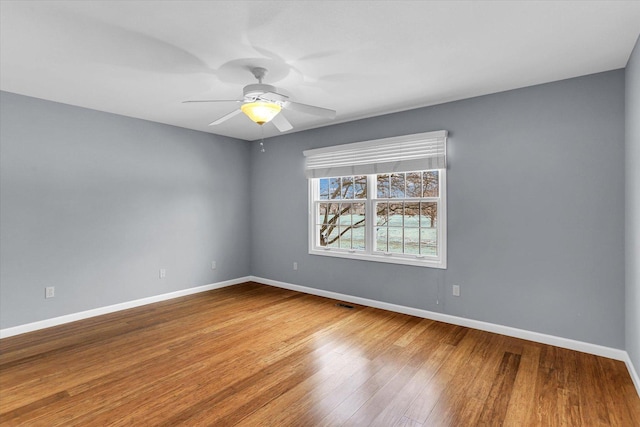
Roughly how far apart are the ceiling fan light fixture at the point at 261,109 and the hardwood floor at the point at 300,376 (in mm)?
2075

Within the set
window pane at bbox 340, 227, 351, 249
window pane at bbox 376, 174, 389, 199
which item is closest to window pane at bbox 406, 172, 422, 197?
window pane at bbox 376, 174, 389, 199

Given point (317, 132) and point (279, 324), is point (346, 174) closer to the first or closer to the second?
point (317, 132)

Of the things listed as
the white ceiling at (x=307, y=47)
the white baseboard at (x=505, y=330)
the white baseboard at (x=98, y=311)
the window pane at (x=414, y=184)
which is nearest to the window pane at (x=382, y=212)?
the window pane at (x=414, y=184)

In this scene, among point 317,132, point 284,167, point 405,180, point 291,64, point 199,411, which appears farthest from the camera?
point 284,167

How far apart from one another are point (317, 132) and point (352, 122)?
2.03 ft

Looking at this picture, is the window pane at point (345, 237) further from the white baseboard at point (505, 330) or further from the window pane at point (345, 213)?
the white baseboard at point (505, 330)

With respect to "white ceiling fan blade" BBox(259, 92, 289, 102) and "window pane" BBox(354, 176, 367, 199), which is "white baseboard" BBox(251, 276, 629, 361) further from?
"white ceiling fan blade" BBox(259, 92, 289, 102)

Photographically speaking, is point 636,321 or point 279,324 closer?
point 636,321

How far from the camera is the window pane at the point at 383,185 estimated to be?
14.2ft

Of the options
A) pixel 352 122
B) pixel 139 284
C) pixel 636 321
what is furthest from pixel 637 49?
pixel 139 284

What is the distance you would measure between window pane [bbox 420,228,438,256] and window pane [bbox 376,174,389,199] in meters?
0.68

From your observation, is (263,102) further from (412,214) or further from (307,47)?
(412,214)

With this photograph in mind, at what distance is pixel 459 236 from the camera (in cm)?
367

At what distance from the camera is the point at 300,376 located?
2557 mm
